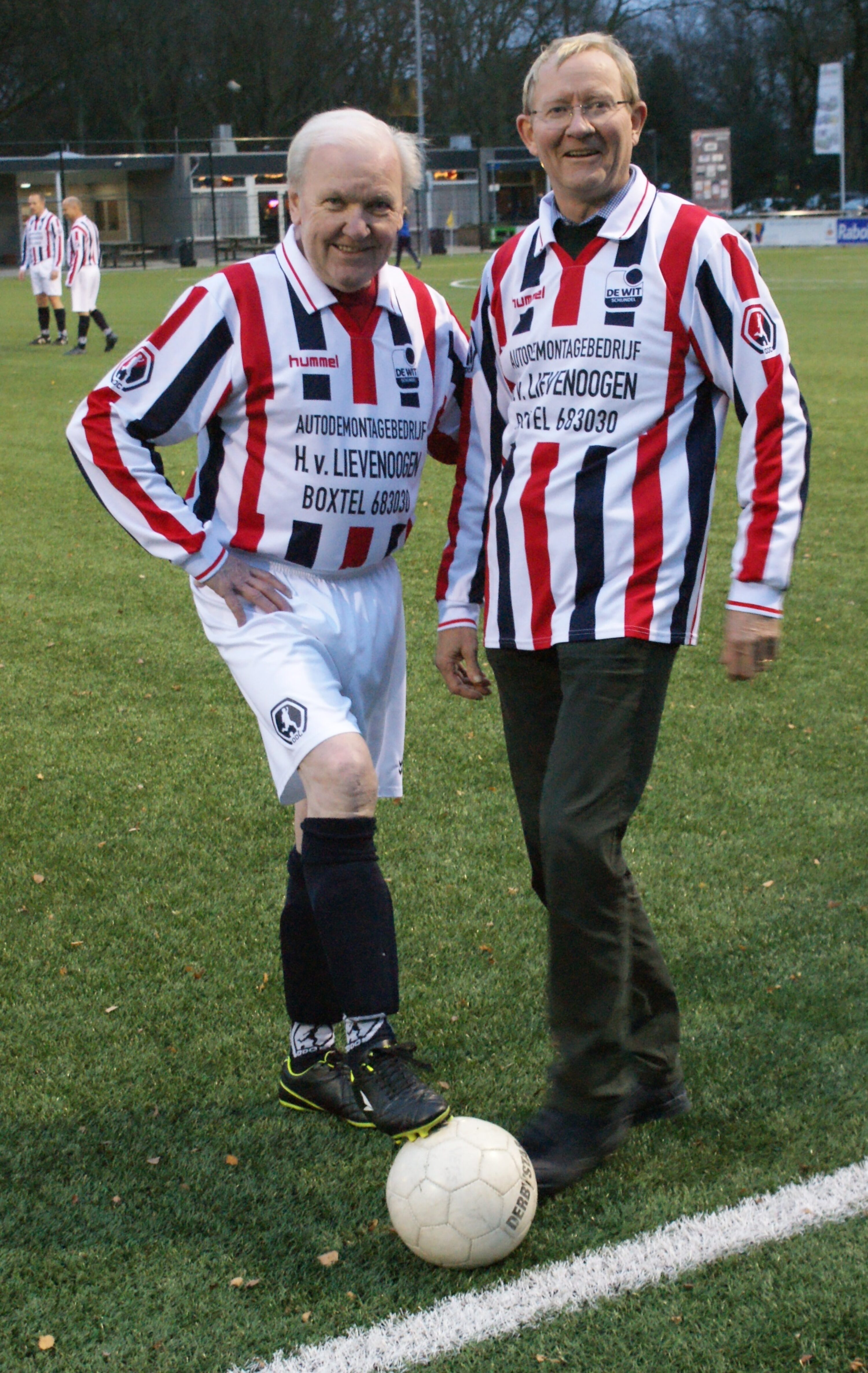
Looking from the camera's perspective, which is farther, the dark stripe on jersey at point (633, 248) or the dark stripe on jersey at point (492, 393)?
the dark stripe on jersey at point (492, 393)

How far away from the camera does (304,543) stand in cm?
298

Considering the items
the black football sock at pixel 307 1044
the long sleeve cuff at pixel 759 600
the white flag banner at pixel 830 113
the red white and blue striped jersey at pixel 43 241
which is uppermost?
the white flag banner at pixel 830 113

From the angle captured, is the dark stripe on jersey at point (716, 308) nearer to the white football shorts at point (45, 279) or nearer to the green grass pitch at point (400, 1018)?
the green grass pitch at point (400, 1018)

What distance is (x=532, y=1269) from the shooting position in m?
2.58

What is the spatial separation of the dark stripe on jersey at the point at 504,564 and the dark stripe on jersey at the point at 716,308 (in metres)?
0.48

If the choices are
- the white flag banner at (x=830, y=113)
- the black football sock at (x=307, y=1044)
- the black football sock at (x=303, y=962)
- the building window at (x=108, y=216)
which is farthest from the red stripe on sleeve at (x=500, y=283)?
the building window at (x=108, y=216)

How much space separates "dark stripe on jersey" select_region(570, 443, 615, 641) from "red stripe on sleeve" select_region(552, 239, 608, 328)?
0.28m

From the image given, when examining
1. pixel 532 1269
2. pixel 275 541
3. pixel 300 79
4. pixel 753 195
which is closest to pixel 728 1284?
pixel 532 1269

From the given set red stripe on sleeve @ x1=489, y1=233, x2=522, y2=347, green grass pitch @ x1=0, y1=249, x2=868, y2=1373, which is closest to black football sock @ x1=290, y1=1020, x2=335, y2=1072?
green grass pitch @ x1=0, y1=249, x2=868, y2=1373

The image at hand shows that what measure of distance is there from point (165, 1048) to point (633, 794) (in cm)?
143

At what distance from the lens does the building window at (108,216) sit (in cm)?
5494

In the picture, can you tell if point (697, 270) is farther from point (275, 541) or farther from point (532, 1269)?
point (532, 1269)

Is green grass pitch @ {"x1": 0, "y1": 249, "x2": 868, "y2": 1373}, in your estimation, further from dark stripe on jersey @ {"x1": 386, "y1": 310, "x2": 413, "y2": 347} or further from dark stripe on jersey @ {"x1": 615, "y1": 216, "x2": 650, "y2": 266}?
dark stripe on jersey @ {"x1": 615, "y1": 216, "x2": 650, "y2": 266}

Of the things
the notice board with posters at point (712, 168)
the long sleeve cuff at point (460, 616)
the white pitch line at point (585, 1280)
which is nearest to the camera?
the white pitch line at point (585, 1280)
